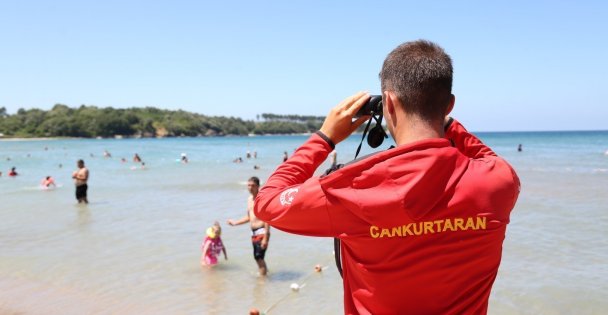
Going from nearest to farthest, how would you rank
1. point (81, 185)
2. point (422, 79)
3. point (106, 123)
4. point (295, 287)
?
point (422, 79) → point (295, 287) → point (81, 185) → point (106, 123)

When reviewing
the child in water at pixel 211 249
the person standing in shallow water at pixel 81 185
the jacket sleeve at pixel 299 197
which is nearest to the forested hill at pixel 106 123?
the person standing in shallow water at pixel 81 185

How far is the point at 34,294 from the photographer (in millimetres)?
7996

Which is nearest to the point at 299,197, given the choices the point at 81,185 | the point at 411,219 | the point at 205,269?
the point at 411,219

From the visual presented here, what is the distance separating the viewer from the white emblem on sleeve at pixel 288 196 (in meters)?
1.40

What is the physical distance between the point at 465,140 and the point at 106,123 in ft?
457

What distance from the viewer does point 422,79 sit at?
4.52ft

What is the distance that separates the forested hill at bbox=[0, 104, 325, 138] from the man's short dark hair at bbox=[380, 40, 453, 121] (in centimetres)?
13409

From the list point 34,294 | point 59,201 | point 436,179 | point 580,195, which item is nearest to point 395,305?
point 436,179

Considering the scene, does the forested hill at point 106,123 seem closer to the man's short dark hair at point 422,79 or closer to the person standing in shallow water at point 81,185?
the person standing in shallow water at point 81,185

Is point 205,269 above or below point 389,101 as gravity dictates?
below

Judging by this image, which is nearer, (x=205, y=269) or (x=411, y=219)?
(x=411, y=219)

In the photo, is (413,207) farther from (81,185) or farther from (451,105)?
(81,185)

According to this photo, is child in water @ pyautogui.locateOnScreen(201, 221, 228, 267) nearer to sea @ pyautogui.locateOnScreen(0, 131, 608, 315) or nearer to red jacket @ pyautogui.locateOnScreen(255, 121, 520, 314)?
sea @ pyautogui.locateOnScreen(0, 131, 608, 315)

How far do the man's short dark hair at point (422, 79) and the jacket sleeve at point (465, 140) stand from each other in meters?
0.33
